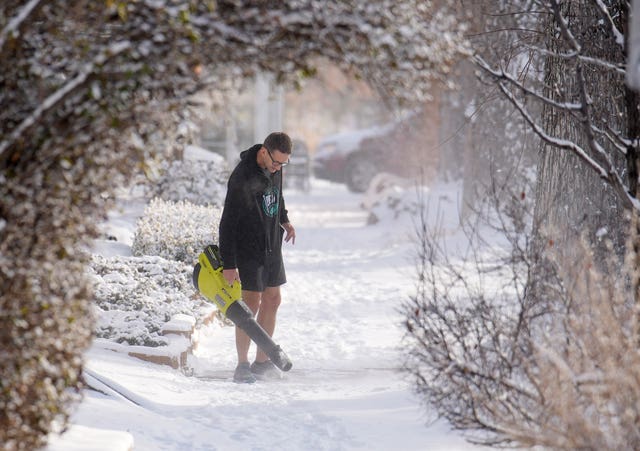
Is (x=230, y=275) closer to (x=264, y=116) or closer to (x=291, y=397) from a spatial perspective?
(x=291, y=397)

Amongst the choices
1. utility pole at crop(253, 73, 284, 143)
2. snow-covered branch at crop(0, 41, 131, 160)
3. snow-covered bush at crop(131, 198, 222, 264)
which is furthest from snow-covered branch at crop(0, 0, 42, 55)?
utility pole at crop(253, 73, 284, 143)

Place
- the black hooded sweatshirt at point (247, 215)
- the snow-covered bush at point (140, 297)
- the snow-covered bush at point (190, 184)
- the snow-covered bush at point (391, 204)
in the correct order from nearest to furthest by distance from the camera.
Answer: the black hooded sweatshirt at point (247, 215) < the snow-covered bush at point (140, 297) < the snow-covered bush at point (190, 184) < the snow-covered bush at point (391, 204)

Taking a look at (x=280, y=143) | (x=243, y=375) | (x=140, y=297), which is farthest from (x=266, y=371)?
(x=280, y=143)

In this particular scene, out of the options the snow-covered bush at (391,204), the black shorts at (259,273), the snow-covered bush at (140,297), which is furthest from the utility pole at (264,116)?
the black shorts at (259,273)

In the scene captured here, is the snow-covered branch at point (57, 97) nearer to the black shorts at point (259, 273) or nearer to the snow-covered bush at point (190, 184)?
the black shorts at point (259, 273)

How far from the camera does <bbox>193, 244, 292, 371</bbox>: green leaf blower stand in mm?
5824

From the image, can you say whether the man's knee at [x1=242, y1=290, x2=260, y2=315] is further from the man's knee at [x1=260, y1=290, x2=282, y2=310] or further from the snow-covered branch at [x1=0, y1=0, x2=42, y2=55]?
the snow-covered branch at [x1=0, y1=0, x2=42, y2=55]

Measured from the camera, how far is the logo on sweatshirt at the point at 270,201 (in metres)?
5.97

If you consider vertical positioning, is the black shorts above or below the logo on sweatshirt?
below

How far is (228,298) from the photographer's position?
584 cm

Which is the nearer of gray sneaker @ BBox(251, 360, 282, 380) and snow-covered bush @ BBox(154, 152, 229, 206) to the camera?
gray sneaker @ BBox(251, 360, 282, 380)

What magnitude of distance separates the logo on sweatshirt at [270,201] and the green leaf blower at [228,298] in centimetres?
46

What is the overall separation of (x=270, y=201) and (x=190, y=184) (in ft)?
19.2

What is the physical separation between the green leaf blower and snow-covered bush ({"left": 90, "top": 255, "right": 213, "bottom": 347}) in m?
0.68
